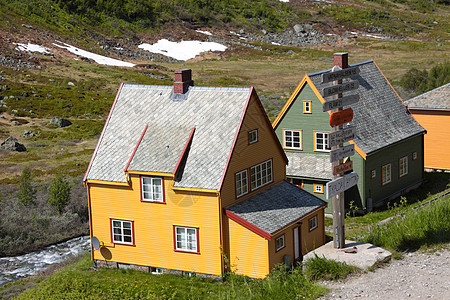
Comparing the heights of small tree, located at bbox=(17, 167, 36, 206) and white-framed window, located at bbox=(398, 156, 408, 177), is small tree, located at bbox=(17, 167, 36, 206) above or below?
below

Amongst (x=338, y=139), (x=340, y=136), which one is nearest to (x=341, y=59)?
(x=340, y=136)

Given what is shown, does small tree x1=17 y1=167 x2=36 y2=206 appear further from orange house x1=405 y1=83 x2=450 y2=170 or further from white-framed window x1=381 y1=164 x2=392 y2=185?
orange house x1=405 y1=83 x2=450 y2=170

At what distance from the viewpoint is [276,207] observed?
2761cm

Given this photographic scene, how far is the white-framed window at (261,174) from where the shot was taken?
28344 mm

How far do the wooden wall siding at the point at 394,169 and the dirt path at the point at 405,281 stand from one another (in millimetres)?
15830

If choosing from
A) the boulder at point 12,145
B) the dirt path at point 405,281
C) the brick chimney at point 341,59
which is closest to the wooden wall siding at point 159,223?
the dirt path at point 405,281

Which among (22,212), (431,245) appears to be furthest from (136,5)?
(431,245)

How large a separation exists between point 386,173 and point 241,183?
550 inches

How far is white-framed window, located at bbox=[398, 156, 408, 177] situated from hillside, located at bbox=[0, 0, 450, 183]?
25907 mm

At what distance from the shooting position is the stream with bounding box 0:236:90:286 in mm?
32062

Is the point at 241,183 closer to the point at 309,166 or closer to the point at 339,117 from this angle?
the point at 339,117

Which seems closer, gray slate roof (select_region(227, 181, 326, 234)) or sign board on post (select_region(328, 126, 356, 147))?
sign board on post (select_region(328, 126, 356, 147))

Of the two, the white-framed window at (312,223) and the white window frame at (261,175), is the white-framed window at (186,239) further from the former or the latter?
the white-framed window at (312,223)

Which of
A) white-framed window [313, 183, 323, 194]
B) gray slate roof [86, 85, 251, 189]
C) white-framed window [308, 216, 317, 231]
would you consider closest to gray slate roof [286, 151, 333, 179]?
white-framed window [313, 183, 323, 194]
